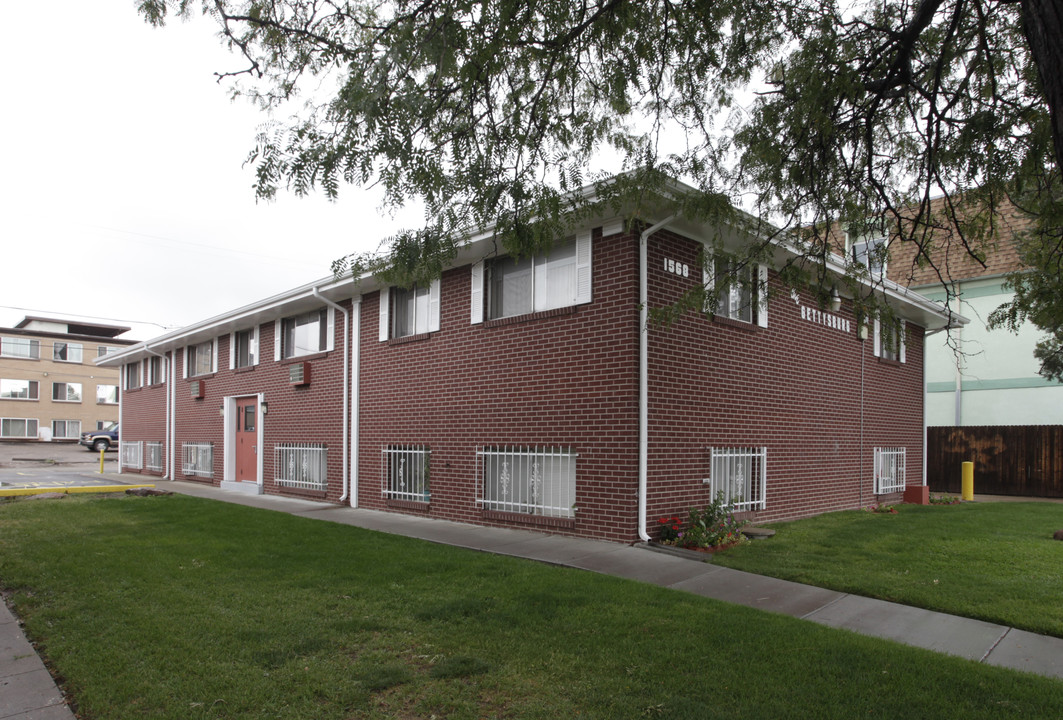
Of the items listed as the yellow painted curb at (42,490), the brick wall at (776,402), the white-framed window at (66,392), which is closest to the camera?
the brick wall at (776,402)

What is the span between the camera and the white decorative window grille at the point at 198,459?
62.3 ft

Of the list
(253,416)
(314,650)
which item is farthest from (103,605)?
(253,416)

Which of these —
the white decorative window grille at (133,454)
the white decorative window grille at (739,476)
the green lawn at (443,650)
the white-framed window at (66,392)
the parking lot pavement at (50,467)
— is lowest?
the parking lot pavement at (50,467)

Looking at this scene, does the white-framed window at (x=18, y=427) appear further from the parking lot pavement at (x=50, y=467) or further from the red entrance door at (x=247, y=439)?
the red entrance door at (x=247, y=439)

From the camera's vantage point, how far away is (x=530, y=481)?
1000cm

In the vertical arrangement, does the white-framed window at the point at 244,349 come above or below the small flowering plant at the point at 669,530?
above

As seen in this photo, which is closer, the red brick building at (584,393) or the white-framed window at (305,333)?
the red brick building at (584,393)

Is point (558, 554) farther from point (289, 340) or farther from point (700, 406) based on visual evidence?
point (289, 340)

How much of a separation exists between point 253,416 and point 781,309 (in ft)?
40.8

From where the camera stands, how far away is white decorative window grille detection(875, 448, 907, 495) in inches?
575

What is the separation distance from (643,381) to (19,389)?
5243 centimetres

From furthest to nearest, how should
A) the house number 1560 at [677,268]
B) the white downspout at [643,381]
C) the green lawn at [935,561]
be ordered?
1. the house number 1560 at [677,268]
2. the white downspout at [643,381]
3. the green lawn at [935,561]

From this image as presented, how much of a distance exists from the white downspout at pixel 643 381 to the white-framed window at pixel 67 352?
52.2m

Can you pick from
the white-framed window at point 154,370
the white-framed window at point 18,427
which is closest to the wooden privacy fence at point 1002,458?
the white-framed window at point 154,370
